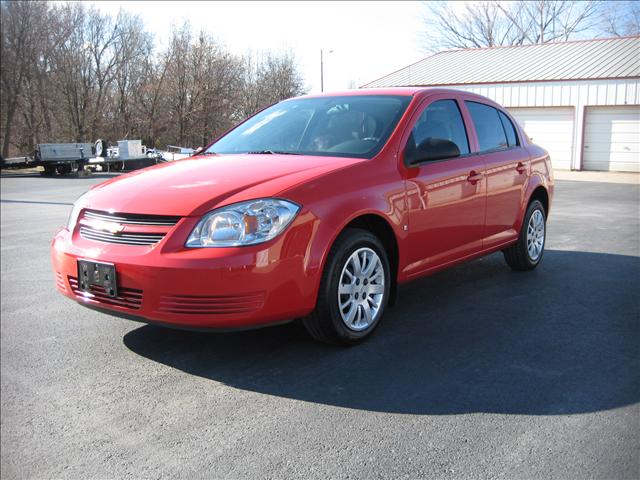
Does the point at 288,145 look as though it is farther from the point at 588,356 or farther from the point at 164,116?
the point at 164,116

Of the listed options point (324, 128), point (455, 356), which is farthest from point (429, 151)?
point (455, 356)

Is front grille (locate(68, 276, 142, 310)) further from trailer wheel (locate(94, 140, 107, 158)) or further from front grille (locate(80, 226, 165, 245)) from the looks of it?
trailer wheel (locate(94, 140, 107, 158))

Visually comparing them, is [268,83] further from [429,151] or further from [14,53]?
[429,151]

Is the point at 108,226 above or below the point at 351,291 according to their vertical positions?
above

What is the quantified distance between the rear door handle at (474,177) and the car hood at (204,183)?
125 centimetres

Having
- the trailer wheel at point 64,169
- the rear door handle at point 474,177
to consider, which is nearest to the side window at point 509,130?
the rear door handle at point 474,177

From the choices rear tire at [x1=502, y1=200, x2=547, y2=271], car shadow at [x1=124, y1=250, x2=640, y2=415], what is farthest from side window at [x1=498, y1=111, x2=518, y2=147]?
car shadow at [x1=124, y1=250, x2=640, y2=415]

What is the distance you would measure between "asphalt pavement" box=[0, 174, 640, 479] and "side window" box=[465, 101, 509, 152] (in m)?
1.32

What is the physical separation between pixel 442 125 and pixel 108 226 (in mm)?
2663

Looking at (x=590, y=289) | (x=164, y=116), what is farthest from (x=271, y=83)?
(x=590, y=289)

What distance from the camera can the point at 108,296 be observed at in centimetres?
346

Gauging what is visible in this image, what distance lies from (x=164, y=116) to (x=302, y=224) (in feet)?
123

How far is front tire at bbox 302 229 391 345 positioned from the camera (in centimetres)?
365

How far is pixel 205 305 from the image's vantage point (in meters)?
3.26
